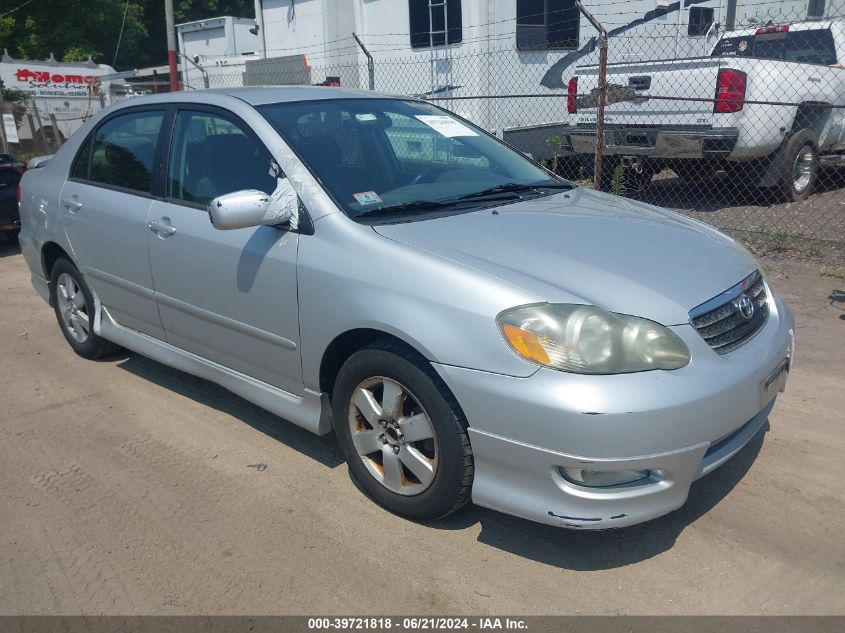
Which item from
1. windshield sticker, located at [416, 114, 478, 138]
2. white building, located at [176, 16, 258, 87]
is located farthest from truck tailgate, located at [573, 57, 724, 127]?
white building, located at [176, 16, 258, 87]

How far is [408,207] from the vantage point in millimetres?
3498

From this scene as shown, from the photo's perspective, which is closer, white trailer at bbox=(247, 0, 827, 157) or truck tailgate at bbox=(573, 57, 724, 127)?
truck tailgate at bbox=(573, 57, 724, 127)

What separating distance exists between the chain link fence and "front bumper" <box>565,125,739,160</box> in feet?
0.04

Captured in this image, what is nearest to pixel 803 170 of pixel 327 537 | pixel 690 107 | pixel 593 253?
pixel 690 107

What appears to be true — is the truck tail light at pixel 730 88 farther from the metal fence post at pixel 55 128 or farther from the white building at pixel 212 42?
the metal fence post at pixel 55 128

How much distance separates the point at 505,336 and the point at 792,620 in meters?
1.34

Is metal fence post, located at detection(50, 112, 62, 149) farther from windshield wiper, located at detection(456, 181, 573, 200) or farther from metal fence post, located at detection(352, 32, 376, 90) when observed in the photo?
windshield wiper, located at detection(456, 181, 573, 200)

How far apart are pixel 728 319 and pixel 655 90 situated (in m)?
6.15

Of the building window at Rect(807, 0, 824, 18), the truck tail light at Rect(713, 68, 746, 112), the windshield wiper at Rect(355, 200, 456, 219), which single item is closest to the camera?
the windshield wiper at Rect(355, 200, 456, 219)

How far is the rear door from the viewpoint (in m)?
4.30

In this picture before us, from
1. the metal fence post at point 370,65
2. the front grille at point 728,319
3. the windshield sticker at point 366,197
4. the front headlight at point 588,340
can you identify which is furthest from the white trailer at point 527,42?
the front headlight at point 588,340

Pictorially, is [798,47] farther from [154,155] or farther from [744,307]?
[154,155]

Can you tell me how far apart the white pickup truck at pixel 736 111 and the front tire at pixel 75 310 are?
213 inches

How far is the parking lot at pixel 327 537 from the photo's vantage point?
9.27ft
